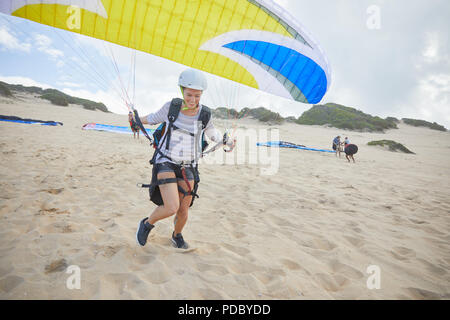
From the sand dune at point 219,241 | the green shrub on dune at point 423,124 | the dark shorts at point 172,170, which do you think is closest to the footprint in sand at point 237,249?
the sand dune at point 219,241

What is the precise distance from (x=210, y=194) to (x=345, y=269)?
326cm

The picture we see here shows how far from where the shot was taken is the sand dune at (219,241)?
2209mm

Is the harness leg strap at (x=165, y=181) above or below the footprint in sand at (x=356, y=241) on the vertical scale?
above

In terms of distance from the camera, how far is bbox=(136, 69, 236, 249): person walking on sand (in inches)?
102

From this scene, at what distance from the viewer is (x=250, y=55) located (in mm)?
5363

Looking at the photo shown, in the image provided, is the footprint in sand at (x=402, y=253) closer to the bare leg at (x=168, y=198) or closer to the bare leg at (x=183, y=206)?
the bare leg at (x=183, y=206)

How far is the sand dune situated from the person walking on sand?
549 millimetres

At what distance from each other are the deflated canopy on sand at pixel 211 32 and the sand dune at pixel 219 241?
3.24 metres

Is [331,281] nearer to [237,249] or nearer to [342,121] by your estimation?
[237,249]

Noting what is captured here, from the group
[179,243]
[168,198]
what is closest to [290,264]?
[179,243]

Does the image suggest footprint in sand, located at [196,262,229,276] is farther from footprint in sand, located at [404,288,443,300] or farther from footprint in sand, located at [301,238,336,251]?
footprint in sand, located at [404,288,443,300]

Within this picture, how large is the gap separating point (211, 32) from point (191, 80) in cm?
310

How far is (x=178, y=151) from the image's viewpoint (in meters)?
2.72
